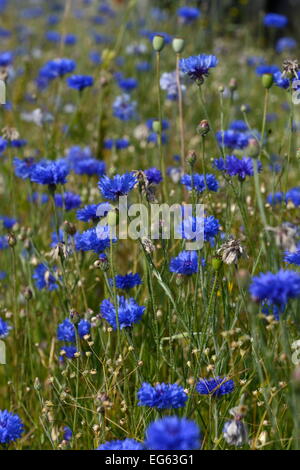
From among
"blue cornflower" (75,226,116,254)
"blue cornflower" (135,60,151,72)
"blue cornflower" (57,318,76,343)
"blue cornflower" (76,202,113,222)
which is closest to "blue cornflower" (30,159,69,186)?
"blue cornflower" (76,202,113,222)

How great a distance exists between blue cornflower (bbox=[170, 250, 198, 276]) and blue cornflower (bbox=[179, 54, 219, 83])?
0.45m

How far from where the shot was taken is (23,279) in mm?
2035

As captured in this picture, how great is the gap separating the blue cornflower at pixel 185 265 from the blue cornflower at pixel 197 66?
1.47 feet

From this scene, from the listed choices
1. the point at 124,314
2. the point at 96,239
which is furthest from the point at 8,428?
the point at 96,239

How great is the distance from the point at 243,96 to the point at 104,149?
4.48ft

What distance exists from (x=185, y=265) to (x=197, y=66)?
50 centimetres

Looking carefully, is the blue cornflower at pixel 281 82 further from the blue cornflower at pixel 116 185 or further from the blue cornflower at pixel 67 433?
the blue cornflower at pixel 67 433

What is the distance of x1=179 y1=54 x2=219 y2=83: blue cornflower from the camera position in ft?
5.23

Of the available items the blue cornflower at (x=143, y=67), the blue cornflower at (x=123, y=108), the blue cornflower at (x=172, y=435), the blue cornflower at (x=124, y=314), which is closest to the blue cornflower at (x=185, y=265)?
the blue cornflower at (x=124, y=314)

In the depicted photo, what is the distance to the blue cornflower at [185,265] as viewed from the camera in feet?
4.76

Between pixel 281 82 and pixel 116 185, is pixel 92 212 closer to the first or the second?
pixel 116 185

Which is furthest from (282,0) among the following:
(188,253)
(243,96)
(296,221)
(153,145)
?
(188,253)
